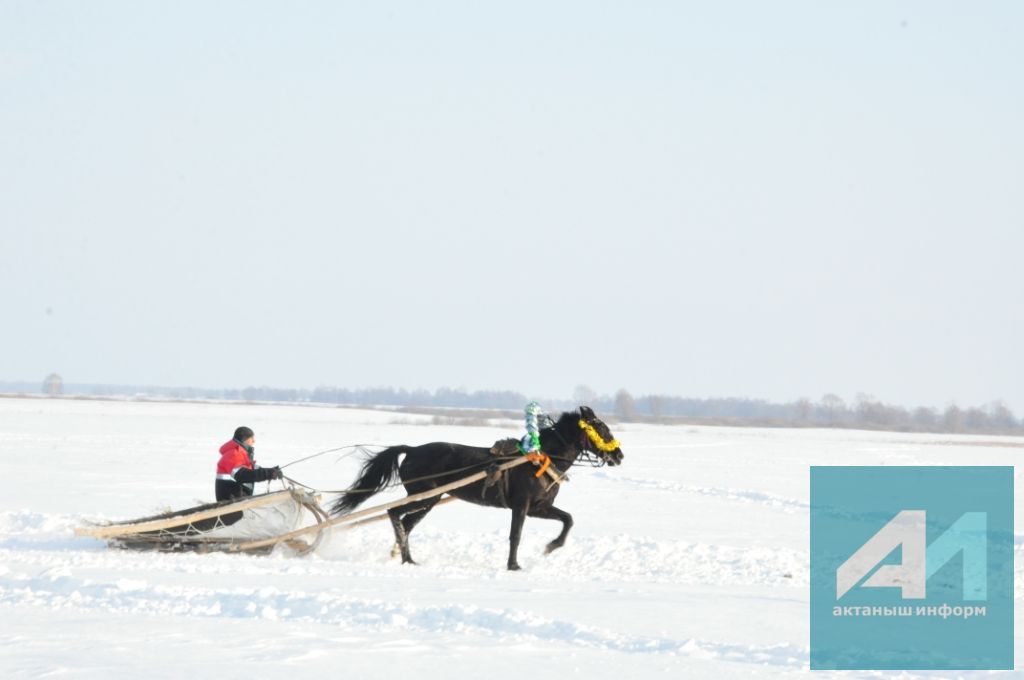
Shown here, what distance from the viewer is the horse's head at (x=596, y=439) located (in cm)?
1227

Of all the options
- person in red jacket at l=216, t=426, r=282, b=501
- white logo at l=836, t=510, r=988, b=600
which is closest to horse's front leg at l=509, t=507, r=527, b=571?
person in red jacket at l=216, t=426, r=282, b=501

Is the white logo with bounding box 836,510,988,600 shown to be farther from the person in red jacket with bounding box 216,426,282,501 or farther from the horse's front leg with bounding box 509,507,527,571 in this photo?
the person in red jacket with bounding box 216,426,282,501

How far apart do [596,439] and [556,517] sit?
95cm

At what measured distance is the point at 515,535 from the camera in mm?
11766

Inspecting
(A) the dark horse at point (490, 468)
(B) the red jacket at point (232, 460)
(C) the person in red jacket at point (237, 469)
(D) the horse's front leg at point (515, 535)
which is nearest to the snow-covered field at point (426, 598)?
(D) the horse's front leg at point (515, 535)

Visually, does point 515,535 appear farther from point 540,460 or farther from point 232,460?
point 232,460

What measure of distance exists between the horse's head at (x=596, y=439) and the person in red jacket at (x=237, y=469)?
3.29 m

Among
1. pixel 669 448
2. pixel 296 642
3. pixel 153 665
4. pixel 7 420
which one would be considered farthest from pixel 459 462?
pixel 7 420

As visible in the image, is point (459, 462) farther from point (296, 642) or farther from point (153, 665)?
point (153, 665)

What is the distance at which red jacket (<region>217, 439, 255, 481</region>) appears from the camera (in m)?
12.2

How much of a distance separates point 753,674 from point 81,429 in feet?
117

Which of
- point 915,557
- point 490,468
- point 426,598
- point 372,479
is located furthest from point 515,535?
point 915,557

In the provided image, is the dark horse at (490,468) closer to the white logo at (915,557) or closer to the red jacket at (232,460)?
the red jacket at (232,460)

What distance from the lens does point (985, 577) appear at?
12.2 meters
